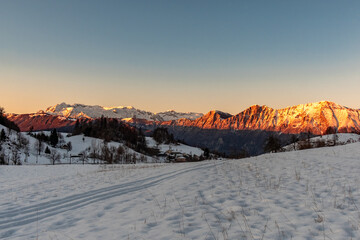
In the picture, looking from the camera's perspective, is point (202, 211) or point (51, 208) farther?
point (51, 208)

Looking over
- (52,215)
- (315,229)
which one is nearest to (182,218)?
(315,229)

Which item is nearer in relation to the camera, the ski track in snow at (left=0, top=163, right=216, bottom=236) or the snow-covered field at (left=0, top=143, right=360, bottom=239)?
the snow-covered field at (left=0, top=143, right=360, bottom=239)

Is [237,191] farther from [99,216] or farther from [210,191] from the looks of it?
[99,216]

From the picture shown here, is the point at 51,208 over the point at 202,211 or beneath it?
beneath

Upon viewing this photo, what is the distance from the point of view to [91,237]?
7.25 meters

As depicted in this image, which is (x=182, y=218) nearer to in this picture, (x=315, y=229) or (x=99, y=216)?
(x=99, y=216)

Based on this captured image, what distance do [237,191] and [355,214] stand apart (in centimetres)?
500

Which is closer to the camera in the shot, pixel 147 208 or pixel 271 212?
pixel 271 212

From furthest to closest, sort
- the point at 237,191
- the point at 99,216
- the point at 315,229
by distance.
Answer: the point at 237,191
the point at 99,216
the point at 315,229

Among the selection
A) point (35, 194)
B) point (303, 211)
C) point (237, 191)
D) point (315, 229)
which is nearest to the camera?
point (315, 229)

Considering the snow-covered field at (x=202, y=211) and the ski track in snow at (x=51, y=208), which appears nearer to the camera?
the snow-covered field at (x=202, y=211)

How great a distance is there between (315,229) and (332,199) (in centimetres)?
370

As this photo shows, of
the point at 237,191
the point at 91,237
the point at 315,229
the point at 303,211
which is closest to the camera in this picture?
the point at 315,229

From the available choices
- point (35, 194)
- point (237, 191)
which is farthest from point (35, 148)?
point (237, 191)
